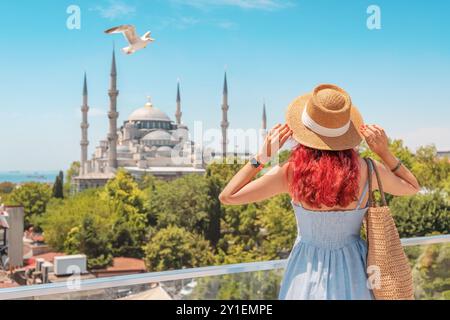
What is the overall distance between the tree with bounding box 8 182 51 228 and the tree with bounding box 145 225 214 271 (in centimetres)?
1406

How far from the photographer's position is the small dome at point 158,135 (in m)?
44.0

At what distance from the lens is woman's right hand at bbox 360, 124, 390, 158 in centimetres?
133

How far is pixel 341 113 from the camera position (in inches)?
51.0

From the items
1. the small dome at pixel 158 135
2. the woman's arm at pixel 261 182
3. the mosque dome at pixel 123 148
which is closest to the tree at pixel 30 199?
the mosque dome at pixel 123 148

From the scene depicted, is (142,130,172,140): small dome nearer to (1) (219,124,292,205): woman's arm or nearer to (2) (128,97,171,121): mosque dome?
(2) (128,97,171,121): mosque dome

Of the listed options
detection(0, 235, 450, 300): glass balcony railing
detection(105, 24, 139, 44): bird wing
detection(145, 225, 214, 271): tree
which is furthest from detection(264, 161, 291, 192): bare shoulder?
detection(145, 225, 214, 271): tree

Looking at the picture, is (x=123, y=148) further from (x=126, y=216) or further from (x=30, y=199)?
(x=126, y=216)

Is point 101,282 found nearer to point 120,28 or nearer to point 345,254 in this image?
point 345,254

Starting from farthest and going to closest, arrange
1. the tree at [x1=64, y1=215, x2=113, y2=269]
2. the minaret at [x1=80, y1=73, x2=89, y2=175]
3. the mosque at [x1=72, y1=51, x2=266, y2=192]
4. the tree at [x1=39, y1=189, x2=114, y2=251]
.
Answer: the minaret at [x1=80, y1=73, x2=89, y2=175], the mosque at [x1=72, y1=51, x2=266, y2=192], the tree at [x1=39, y1=189, x2=114, y2=251], the tree at [x1=64, y1=215, x2=113, y2=269]

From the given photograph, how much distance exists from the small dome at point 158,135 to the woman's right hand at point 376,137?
4298 centimetres

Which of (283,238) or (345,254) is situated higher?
(345,254)

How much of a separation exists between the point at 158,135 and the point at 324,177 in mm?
43230
